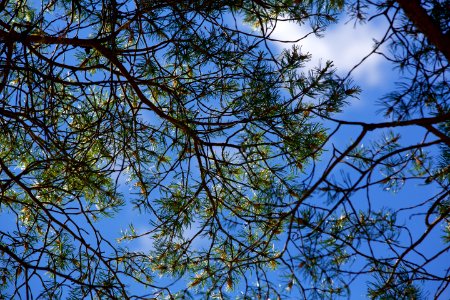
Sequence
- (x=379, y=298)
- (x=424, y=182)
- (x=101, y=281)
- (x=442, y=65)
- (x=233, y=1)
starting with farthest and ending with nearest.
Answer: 1. (x=233, y=1)
2. (x=101, y=281)
3. (x=379, y=298)
4. (x=424, y=182)
5. (x=442, y=65)

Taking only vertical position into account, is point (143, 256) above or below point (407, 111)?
above

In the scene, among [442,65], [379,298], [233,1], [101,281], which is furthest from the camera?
[233,1]

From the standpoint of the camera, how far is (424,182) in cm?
134

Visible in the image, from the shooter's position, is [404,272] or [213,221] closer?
[404,272]

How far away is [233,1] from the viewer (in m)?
2.06

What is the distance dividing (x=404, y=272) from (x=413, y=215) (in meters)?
0.19

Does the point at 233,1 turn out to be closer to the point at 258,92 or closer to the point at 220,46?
the point at 220,46

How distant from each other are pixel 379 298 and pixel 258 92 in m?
0.92

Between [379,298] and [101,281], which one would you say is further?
[101,281]

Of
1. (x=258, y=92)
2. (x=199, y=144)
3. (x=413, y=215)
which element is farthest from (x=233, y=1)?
(x=413, y=215)

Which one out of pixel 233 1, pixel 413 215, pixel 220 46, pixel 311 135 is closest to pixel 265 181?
pixel 311 135

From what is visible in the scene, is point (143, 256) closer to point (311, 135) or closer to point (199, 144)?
point (199, 144)

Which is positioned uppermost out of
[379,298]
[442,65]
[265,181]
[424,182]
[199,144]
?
[199,144]

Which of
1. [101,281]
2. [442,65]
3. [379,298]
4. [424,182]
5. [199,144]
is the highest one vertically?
[199,144]
